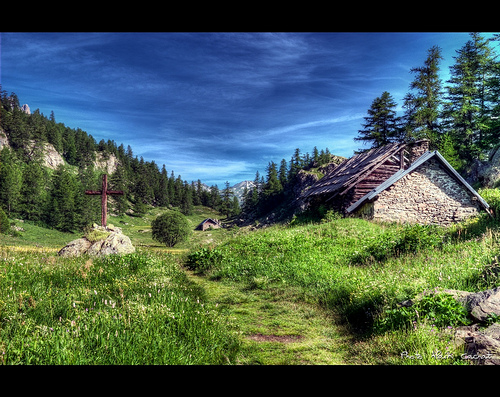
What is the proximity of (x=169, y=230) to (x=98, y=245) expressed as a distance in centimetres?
3452

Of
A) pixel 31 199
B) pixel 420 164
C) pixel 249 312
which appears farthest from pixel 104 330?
pixel 31 199

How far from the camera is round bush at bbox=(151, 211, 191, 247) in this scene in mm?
46688

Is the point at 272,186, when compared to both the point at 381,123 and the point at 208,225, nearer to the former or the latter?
the point at 208,225

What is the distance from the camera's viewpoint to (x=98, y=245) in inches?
503

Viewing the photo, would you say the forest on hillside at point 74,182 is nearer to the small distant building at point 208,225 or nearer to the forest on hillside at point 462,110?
the small distant building at point 208,225

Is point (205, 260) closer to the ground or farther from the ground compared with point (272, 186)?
closer to the ground

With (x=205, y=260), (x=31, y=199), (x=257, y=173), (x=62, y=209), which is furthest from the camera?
(x=257, y=173)

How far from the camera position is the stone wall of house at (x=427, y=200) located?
2059 cm

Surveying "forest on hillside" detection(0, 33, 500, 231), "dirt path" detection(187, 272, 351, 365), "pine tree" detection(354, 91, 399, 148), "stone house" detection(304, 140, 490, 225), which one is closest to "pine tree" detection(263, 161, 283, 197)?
"forest on hillside" detection(0, 33, 500, 231)

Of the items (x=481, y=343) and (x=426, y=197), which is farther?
(x=426, y=197)

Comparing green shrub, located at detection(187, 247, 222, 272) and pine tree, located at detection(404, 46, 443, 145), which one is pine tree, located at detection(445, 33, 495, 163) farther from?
green shrub, located at detection(187, 247, 222, 272)
